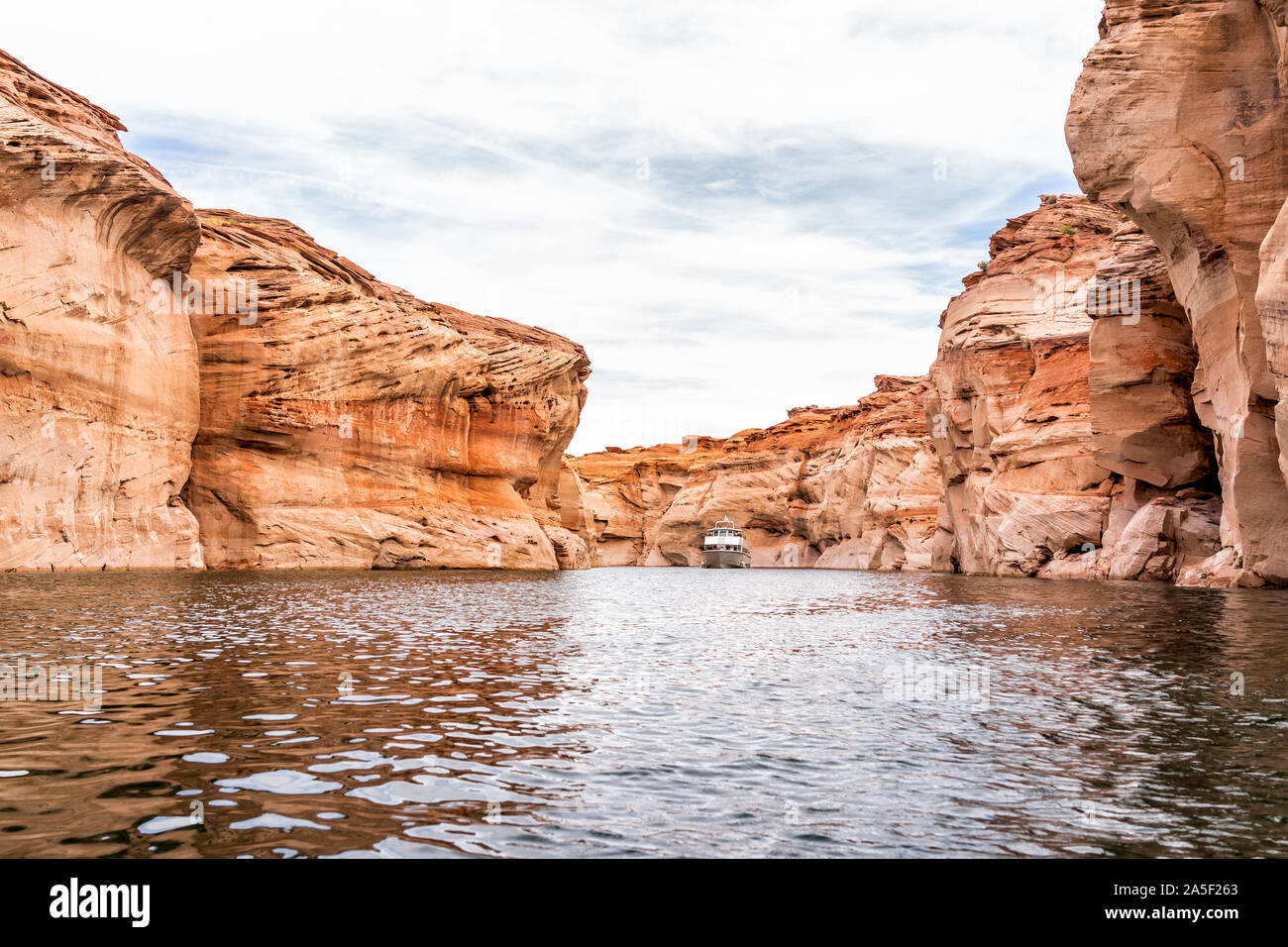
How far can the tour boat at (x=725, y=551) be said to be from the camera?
356ft

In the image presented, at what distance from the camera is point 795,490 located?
118188 millimetres

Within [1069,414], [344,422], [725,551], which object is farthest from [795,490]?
[344,422]

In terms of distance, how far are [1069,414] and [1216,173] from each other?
25.4 meters

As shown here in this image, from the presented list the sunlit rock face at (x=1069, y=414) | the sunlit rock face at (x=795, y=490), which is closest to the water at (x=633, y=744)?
the sunlit rock face at (x=1069, y=414)

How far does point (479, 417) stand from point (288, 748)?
5524cm

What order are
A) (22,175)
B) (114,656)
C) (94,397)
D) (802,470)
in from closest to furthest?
(114,656) → (22,175) → (94,397) → (802,470)

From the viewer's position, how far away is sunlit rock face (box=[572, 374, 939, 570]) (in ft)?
289

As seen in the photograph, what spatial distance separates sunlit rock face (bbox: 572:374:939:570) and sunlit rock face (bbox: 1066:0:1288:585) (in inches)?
1787

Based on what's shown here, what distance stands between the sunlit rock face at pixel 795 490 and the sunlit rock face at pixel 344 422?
26.1m

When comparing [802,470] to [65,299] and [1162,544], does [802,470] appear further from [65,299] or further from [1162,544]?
[65,299]

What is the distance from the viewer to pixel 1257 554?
31953mm

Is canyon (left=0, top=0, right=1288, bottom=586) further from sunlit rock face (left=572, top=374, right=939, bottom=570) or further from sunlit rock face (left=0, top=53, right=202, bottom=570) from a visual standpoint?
sunlit rock face (left=572, top=374, right=939, bottom=570)
